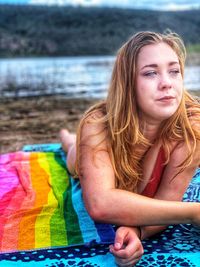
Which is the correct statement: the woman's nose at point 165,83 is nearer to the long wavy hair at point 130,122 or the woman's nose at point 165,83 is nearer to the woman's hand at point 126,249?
the long wavy hair at point 130,122

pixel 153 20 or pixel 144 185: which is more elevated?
pixel 153 20

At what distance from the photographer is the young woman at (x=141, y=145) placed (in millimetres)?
2170

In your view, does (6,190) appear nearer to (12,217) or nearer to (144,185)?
(12,217)

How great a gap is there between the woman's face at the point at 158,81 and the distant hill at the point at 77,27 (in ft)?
127

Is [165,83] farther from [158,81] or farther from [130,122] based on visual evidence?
[130,122]

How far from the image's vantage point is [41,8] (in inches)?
2164

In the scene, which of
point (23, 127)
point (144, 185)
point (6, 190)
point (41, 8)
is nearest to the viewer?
point (144, 185)

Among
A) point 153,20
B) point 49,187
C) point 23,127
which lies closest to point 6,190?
point 49,187

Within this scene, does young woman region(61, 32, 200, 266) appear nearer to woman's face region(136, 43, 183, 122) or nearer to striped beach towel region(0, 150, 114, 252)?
woman's face region(136, 43, 183, 122)

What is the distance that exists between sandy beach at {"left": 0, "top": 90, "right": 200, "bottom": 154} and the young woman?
295 cm

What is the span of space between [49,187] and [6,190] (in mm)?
333

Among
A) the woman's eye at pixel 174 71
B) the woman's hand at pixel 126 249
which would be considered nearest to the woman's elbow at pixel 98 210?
the woman's hand at pixel 126 249

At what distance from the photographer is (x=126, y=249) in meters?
1.99

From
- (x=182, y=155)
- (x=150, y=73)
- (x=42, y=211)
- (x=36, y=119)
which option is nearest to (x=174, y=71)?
(x=150, y=73)
